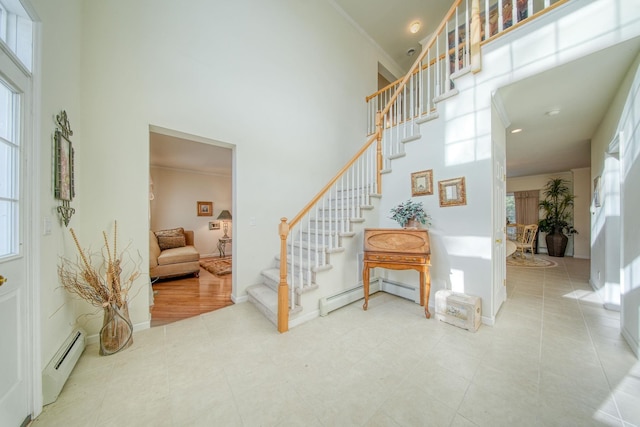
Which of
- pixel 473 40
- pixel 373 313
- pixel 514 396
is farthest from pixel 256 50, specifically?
pixel 514 396

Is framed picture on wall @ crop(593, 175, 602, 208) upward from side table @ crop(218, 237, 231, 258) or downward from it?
upward

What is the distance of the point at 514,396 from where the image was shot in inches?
56.6

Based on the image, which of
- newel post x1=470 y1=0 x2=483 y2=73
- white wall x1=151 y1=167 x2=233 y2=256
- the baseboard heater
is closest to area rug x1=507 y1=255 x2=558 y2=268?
the baseboard heater

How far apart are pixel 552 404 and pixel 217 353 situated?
97.1 inches

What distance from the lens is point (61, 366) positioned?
61.1 inches

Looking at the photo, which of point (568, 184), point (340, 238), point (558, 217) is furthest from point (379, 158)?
point (568, 184)

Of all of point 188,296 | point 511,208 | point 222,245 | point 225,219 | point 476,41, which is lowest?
point 188,296

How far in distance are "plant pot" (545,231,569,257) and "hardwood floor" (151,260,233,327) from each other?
866 cm

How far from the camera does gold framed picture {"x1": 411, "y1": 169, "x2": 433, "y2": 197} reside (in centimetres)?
282

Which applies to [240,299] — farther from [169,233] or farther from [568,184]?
[568,184]

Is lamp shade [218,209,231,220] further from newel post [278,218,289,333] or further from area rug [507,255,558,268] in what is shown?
area rug [507,255,558,268]

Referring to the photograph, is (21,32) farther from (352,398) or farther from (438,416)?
(438,416)

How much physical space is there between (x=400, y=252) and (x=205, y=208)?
5948 mm

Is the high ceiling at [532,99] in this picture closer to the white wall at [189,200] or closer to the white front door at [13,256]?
the white wall at [189,200]
